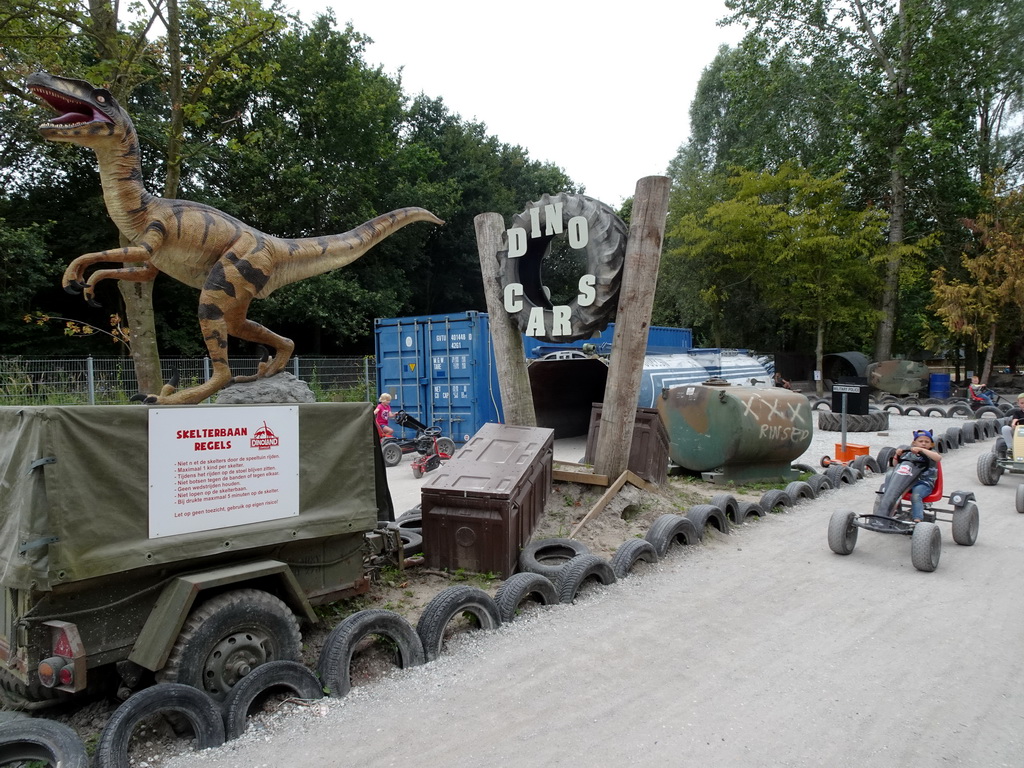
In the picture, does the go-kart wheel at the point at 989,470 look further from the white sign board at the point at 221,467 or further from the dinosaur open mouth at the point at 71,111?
the dinosaur open mouth at the point at 71,111

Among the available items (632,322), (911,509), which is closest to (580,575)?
(632,322)

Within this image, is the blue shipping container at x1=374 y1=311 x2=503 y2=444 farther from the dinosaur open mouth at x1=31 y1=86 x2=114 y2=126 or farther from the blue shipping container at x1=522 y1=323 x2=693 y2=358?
the dinosaur open mouth at x1=31 y1=86 x2=114 y2=126

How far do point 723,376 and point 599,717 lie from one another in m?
16.9

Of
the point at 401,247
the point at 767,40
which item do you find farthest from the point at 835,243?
the point at 401,247

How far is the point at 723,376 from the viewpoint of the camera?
19.5 m

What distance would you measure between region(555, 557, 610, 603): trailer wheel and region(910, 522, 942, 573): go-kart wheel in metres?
2.91

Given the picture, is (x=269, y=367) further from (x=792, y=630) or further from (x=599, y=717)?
(x=792, y=630)

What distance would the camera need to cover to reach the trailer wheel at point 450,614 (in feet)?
14.8

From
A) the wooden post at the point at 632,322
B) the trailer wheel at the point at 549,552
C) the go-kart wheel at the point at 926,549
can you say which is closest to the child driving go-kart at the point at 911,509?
the go-kart wheel at the point at 926,549

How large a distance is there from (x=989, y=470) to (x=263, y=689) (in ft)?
37.1

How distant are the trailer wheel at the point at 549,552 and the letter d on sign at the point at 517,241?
360 cm

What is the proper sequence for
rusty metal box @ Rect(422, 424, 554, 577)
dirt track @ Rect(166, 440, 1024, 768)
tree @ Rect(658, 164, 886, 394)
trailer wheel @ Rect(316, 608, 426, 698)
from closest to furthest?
dirt track @ Rect(166, 440, 1024, 768) → trailer wheel @ Rect(316, 608, 426, 698) → rusty metal box @ Rect(422, 424, 554, 577) → tree @ Rect(658, 164, 886, 394)

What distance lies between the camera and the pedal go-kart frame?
13.8 meters

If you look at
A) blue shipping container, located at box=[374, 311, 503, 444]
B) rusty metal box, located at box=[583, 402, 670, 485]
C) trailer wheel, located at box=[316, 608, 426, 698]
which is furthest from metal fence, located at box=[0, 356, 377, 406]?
trailer wheel, located at box=[316, 608, 426, 698]
